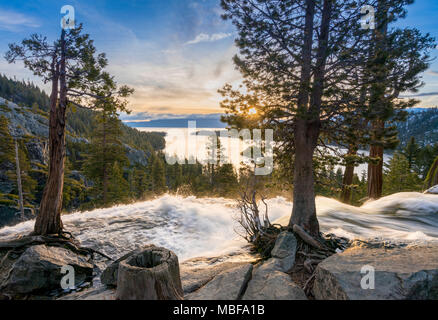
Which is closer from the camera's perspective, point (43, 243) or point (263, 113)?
point (263, 113)

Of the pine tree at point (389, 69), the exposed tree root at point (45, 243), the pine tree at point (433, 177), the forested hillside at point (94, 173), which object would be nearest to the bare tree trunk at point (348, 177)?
the pine tree at point (389, 69)

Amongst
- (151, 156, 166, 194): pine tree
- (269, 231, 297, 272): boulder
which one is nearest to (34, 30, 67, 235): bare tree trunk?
(269, 231, 297, 272): boulder

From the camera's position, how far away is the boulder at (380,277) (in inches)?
113

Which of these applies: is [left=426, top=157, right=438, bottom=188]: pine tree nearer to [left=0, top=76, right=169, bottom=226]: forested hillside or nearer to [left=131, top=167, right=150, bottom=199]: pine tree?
[left=0, top=76, right=169, bottom=226]: forested hillside

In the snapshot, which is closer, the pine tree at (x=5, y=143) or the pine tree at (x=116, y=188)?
the pine tree at (x=5, y=143)

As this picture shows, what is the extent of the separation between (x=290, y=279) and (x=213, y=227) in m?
9.86

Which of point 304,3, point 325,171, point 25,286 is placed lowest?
point 25,286

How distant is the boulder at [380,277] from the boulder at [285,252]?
6.65 ft

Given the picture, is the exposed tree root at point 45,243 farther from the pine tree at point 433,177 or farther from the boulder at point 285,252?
the pine tree at point 433,177

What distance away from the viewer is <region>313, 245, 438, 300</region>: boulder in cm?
287

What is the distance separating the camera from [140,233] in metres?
11.4
